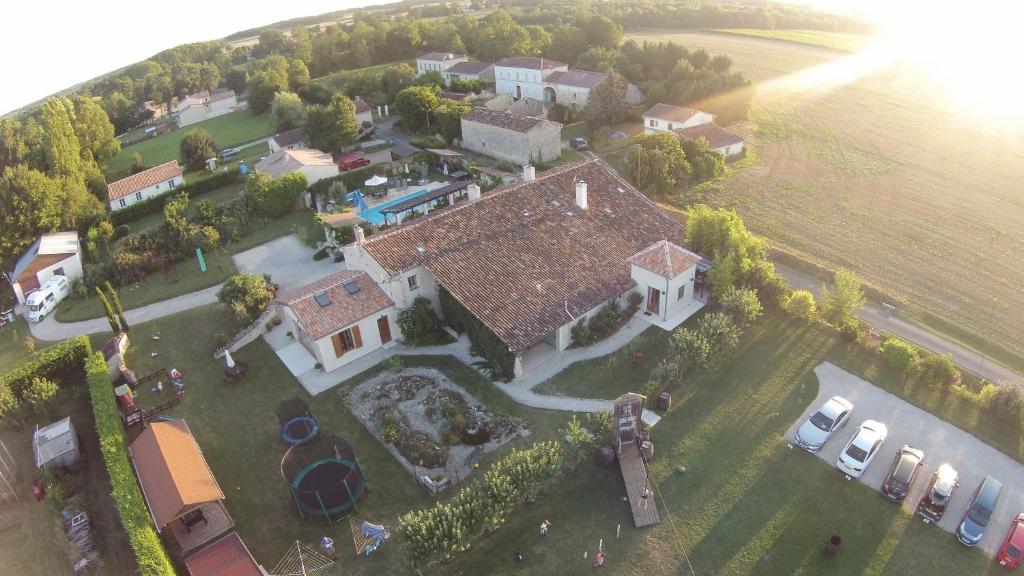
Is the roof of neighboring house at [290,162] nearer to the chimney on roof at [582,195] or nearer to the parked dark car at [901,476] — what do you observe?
the chimney on roof at [582,195]

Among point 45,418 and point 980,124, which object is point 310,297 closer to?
point 45,418

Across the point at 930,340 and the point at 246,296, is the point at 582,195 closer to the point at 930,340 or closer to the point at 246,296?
the point at 246,296

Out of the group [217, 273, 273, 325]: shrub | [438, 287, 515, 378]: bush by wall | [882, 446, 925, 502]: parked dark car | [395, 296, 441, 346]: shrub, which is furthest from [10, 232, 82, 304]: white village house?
[882, 446, 925, 502]: parked dark car

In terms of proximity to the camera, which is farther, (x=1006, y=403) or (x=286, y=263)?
(x=286, y=263)

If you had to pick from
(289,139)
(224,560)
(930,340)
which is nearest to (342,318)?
(224,560)

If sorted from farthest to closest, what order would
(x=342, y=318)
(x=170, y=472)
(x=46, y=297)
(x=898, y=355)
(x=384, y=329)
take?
(x=46, y=297) < (x=384, y=329) < (x=342, y=318) < (x=898, y=355) < (x=170, y=472)

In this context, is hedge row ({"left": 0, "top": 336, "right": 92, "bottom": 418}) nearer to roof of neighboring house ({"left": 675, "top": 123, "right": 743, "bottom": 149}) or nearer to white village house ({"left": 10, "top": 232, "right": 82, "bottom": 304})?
white village house ({"left": 10, "top": 232, "right": 82, "bottom": 304})
